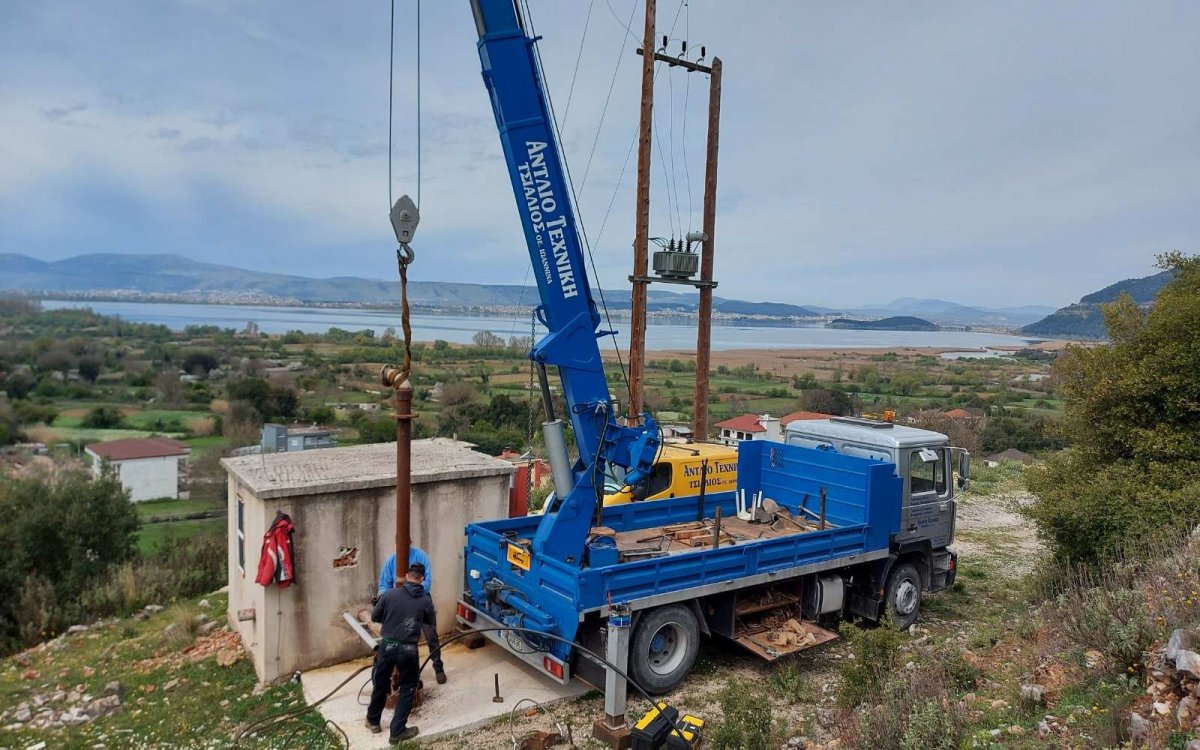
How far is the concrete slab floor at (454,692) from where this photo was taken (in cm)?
663

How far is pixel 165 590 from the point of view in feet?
45.4

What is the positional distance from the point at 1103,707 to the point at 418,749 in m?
5.27

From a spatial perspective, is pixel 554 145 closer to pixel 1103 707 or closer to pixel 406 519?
pixel 406 519

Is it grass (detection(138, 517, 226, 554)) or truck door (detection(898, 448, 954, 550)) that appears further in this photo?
grass (detection(138, 517, 226, 554))

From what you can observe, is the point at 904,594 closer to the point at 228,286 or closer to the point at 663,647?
the point at 663,647

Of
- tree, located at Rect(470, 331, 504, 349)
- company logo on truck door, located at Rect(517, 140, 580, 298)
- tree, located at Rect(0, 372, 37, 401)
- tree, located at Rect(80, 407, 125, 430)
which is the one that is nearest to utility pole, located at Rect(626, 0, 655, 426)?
company logo on truck door, located at Rect(517, 140, 580, 298)

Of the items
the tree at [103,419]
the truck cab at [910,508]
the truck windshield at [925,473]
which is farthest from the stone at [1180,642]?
the tree at [103,419]

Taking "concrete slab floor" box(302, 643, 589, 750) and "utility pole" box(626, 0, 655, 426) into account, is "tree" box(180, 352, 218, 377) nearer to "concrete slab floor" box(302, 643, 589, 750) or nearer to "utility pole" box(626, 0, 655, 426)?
"utility pole" box(626, 0, 655, 426)

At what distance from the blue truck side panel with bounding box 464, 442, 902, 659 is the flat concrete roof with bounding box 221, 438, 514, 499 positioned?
108 cm

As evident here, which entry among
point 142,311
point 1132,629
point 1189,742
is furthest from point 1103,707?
point 142,311

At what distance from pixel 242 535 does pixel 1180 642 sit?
29.9 ft

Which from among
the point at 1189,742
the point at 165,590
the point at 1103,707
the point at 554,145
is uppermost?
the point at 554,145

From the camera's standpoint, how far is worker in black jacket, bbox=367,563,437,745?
20.9ft

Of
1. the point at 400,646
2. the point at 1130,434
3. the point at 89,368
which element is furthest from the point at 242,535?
the point at 89,368
